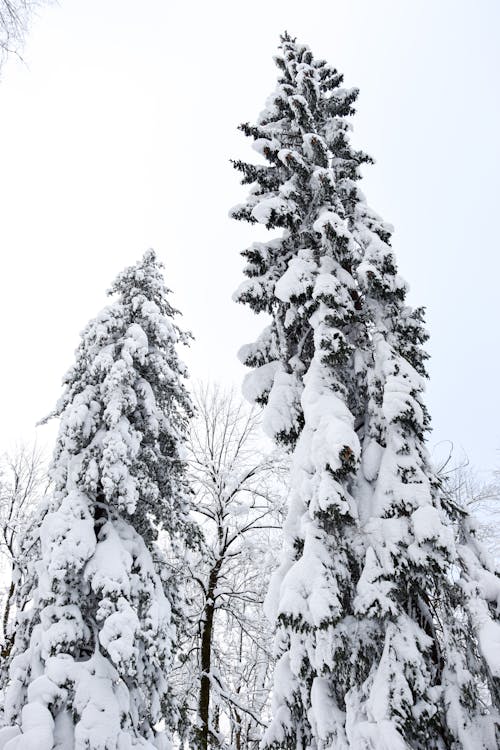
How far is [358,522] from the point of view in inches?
209

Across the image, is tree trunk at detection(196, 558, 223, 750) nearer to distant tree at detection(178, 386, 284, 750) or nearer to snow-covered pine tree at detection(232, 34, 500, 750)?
distant tree at detection(178, 386, 284, 750)

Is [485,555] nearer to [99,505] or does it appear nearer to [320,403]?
[320,403]

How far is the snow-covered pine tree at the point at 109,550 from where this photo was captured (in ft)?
21.4

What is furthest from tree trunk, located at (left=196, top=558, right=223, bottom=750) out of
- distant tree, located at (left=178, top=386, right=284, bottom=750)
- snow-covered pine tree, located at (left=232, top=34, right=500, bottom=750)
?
snow-covered pine tree, located at (left=232, top=34, right=500, bottom=750)

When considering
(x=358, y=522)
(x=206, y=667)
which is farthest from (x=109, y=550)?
(x=206, y=667)

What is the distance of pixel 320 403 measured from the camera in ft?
18.8

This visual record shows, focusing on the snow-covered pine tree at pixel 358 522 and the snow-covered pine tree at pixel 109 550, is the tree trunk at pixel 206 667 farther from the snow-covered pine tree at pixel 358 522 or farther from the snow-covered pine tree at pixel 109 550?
the snow-covered pine tree at pixel 358 522

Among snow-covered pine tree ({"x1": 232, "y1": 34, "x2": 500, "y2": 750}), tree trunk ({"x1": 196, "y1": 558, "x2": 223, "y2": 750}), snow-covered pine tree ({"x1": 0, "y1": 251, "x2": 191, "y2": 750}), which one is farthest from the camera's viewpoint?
tree trunk ({"x1": 196, "y1": 558, "x2": 223, "y2": 750})

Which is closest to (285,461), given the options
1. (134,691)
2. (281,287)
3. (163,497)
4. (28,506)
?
(163,497)

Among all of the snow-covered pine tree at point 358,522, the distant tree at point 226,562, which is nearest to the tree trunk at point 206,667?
the distant tree at point 226,562

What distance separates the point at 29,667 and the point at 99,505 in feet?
8.33

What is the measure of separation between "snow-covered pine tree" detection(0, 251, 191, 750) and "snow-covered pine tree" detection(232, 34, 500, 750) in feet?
8.99

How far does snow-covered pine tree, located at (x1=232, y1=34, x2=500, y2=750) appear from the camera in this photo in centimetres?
448

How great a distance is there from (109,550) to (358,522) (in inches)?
175
